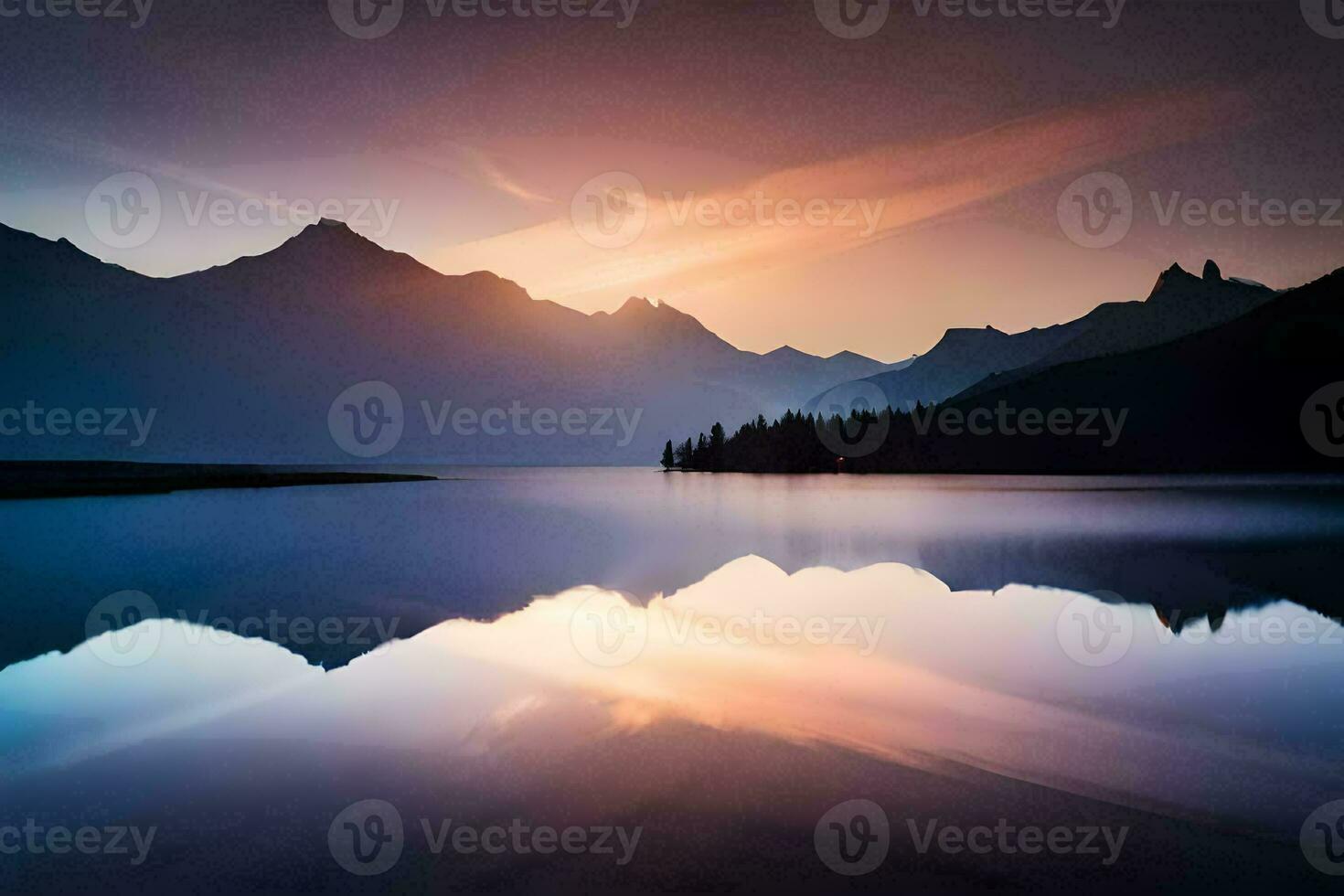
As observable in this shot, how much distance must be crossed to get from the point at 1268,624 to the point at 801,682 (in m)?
13.0

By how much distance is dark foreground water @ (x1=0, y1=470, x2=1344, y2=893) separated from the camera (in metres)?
8.03
